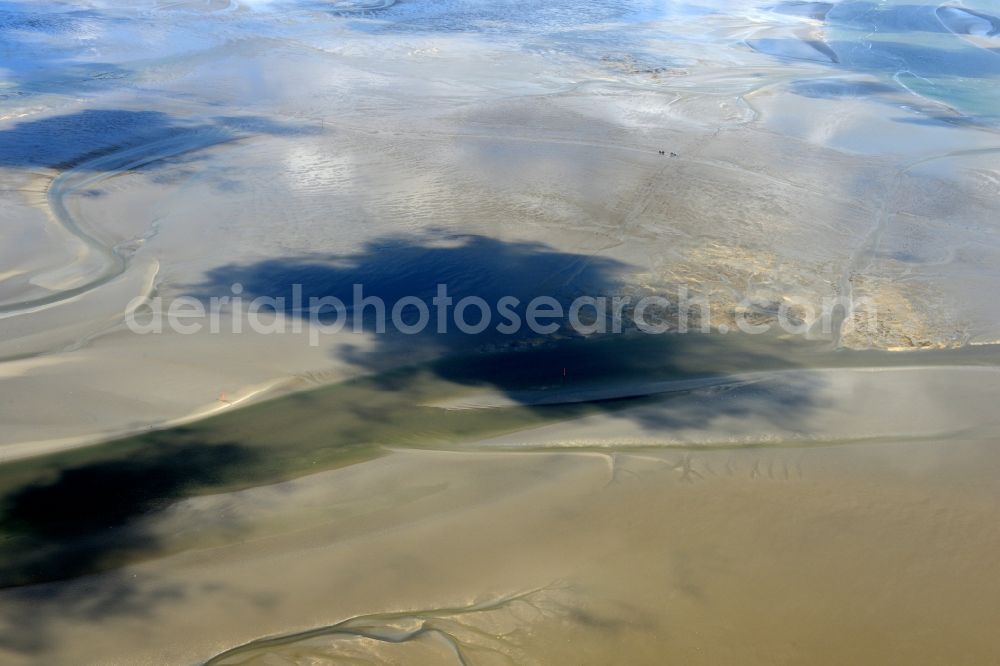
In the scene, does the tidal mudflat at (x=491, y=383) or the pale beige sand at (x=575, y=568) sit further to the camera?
the tidal mudflat at (x=491, y=383)

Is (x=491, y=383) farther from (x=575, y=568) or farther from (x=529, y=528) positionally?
(x=575, y=568)

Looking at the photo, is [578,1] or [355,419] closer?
[355,419]

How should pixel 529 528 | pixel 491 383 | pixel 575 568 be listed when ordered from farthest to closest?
1. pixel 491 383
2. pixel 529 528
3. pixel 575 568

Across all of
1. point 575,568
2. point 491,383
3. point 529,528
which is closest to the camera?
point 575,568

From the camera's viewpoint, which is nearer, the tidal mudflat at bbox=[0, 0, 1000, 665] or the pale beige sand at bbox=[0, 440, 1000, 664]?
the pale beige sand at bbox=[0, 440, 1000, 664]

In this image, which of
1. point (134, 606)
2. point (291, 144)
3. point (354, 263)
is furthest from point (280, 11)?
point (134, 606)

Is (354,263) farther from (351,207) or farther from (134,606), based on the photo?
(134,606)

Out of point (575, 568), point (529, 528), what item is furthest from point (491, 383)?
point (575, 568)

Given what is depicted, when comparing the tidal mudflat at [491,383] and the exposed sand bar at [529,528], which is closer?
the exposed sand bar at [529,528]
